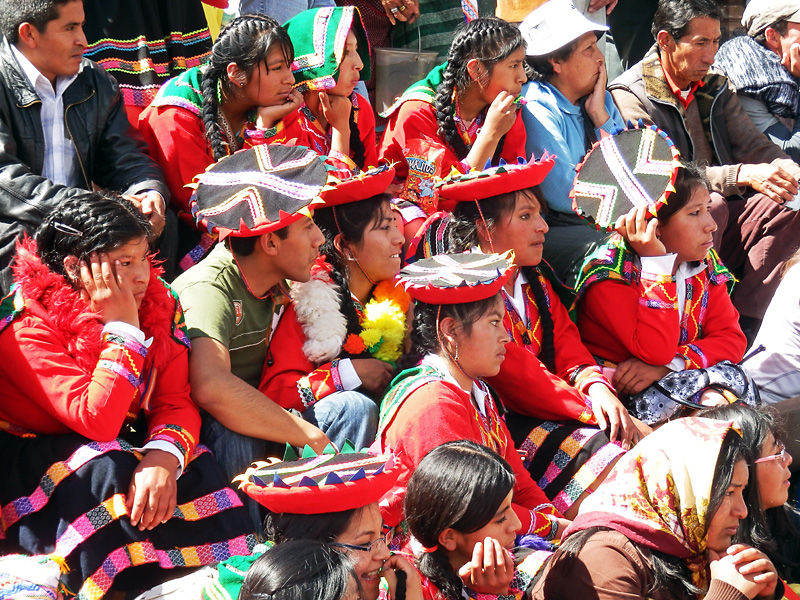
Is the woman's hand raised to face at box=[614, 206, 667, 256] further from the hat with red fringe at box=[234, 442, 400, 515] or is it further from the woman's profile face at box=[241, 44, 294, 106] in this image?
the hat with red fringe at box=[234, 442, 400, 515]

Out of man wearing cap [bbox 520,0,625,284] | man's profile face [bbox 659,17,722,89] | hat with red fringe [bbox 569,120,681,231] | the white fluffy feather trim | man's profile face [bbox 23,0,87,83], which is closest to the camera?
the white fluffy feather trim

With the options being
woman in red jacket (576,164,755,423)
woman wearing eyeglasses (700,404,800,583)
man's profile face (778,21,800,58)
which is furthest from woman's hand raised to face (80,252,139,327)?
man's profile face (778,21,800,58)

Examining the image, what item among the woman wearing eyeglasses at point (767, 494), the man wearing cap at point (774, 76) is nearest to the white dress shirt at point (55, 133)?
the woman wearing eyeglasses at point (767, 494)

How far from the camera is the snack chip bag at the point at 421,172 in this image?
495 cm

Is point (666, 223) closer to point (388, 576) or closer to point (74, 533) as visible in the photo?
point (388, 576)

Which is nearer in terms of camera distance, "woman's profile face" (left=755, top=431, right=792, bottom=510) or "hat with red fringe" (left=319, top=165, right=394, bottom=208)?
"woman's profile face" (left=755, top=431, right=792, bottom=510)

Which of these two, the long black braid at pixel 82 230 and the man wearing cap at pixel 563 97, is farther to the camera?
the man wearing cap at pixel 563 97

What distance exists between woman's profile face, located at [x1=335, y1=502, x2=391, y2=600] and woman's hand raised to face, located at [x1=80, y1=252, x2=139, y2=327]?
1.00 meters

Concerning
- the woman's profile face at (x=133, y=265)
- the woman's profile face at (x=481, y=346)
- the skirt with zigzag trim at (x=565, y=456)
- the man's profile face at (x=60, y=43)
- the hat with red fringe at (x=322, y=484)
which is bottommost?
the skirt with zigzag trim at (x=565, y=456)

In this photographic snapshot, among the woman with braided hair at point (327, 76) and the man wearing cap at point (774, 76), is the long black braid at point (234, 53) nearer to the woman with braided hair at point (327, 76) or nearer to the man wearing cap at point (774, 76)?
the woman with braided hair at point (327, 76)

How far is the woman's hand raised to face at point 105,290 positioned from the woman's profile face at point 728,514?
6.16ft

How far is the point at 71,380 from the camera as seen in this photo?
117 inches

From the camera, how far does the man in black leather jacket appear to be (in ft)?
12.1

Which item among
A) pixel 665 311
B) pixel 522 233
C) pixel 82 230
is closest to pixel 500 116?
pixel 522 233
